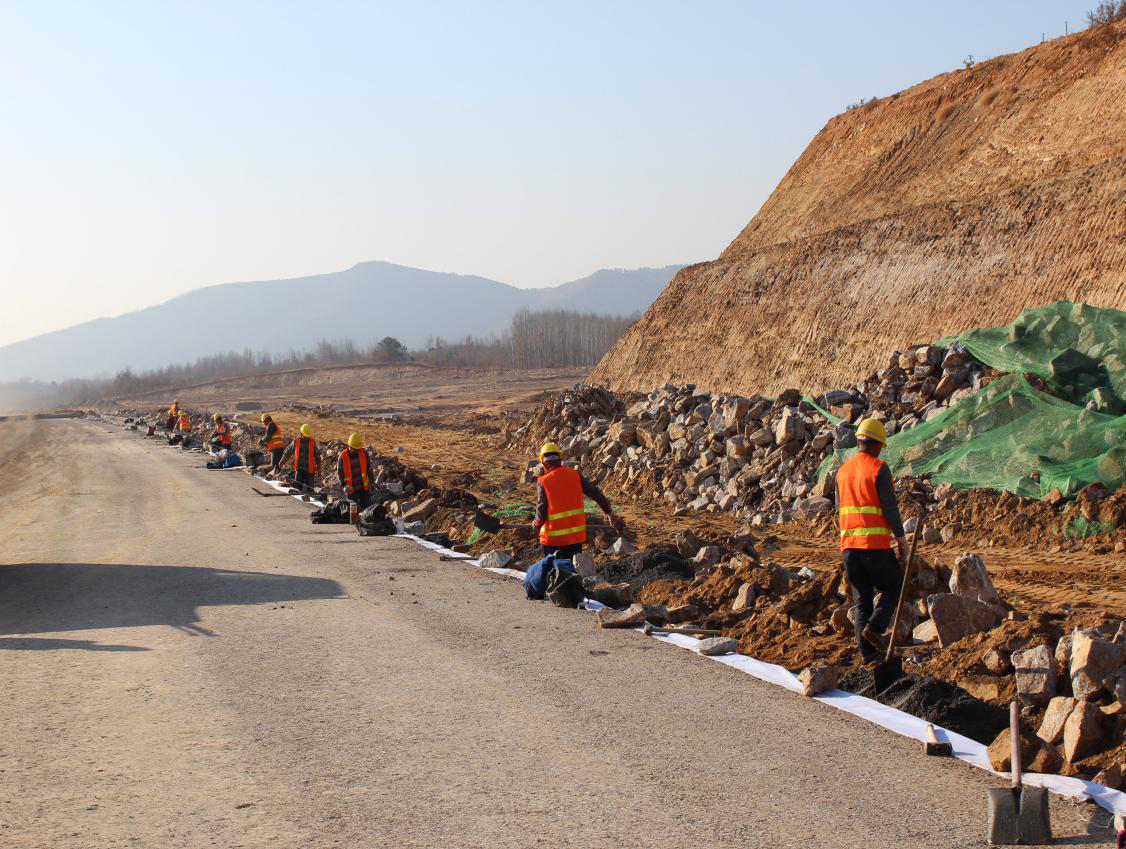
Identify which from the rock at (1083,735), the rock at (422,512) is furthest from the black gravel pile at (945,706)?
the rock at (422,512)

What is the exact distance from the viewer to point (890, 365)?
1991cm

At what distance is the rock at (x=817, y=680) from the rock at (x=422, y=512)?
11352 mm

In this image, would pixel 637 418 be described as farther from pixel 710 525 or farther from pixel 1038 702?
pixel 1038 702

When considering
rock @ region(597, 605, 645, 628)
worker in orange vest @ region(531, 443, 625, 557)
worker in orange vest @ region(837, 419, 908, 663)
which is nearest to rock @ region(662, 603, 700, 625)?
rock @ region(597, 605, 645, 628)

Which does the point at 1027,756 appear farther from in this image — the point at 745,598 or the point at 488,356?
the point at 488,356

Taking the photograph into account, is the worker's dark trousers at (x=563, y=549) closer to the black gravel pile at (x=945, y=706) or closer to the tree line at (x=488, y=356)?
the black gravel pile at (x=945, y=706)

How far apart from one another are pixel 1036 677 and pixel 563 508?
540 cm

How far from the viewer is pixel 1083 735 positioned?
606cm

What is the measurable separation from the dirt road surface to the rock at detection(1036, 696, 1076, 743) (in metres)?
0.64

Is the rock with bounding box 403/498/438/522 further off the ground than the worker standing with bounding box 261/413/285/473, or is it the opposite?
the worker standing with bounding box 261/413/285/473

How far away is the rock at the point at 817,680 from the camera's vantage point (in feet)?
Answer: 25.1

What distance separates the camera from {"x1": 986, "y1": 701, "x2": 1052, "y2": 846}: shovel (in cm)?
502

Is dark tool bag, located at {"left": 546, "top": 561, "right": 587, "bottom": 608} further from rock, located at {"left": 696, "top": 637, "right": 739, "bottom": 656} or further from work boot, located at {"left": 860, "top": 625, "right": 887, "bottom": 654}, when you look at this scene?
work boot, located at {"left": 860, "top": 625, "right": 887, "bottom": 654}

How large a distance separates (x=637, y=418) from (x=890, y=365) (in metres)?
→ 6.88
